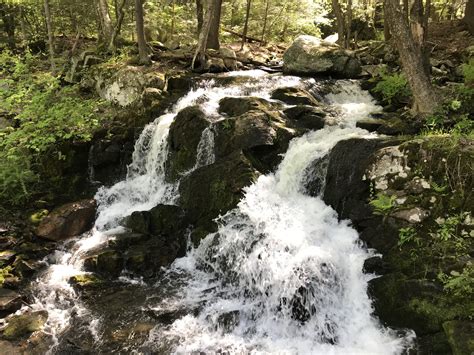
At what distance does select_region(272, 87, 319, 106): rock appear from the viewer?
12.1 m

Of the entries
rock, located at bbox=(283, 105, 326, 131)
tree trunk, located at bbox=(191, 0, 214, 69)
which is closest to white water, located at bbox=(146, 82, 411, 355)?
rock, located at bbox=(283, 105, 326, 131)

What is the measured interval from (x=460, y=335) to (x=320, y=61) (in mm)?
11595

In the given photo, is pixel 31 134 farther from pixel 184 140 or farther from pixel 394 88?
pixel 394 88

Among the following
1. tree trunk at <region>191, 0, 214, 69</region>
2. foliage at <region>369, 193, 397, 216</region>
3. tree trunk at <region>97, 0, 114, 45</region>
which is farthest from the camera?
tree trunk at <region>97, 0, 114, 45</region>

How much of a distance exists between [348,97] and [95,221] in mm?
9018

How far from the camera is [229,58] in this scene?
54.0 ft

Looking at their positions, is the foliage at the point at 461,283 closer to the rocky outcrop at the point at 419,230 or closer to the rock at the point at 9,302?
the rocky outcrop at the point at 419,230

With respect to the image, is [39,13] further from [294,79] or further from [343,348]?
[343,348]

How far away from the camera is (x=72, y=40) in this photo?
2042cm

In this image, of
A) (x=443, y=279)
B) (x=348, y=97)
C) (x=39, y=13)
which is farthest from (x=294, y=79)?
(x=39, y=13)

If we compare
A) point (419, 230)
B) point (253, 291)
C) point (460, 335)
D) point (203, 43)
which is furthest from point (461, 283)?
point (203, 43)

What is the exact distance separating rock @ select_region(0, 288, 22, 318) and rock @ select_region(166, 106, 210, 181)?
489cm

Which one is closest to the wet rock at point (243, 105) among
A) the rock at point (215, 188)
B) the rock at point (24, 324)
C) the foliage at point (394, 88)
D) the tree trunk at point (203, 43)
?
the rock at point (215, 188)

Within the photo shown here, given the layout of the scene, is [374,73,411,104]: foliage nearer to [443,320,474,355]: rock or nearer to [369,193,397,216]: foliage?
[369,193,397,216]: foliage
